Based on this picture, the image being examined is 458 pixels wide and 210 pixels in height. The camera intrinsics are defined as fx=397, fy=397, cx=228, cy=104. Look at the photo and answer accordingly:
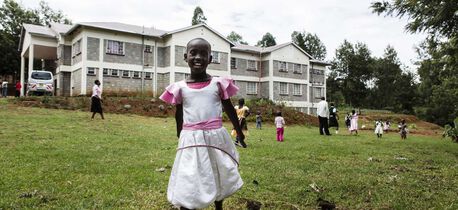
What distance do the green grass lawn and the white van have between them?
20.9 m

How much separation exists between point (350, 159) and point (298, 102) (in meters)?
36.0

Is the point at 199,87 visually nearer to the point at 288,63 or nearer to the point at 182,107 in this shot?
the point at 182,107

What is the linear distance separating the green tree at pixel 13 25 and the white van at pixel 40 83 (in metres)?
19.6

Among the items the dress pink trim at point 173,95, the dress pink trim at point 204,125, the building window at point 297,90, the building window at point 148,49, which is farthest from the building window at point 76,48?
the dress pink trim at point 204,125

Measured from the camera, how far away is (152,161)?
26.1 feet

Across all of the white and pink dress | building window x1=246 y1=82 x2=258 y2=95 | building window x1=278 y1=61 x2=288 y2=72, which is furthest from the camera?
building window x1=278 y1=61 x2=288 y2=72

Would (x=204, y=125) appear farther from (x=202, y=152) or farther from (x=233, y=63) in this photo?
(x=233, y=63)

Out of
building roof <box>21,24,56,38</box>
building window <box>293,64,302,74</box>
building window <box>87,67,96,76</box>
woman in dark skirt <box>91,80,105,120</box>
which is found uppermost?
building roof <box>21,24,56,38</box>

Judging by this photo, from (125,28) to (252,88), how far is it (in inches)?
594

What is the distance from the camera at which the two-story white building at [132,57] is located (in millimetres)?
31797

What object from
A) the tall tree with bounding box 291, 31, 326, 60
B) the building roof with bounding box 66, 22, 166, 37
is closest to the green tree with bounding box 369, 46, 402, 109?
the tall tree with bounding box 291, 31, 326, 60

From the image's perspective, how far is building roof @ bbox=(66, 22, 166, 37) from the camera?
31522 mm

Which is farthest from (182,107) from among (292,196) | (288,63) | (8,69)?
(8,69)

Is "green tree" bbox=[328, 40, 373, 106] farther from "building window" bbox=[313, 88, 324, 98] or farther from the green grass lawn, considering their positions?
the green grass lawn
